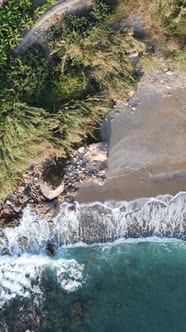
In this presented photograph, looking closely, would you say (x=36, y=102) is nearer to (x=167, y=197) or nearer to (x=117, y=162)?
(x=117, y=162)

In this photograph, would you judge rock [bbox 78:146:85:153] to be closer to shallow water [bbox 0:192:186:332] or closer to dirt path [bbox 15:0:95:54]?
shallow water [bbox 0:192:186:332]

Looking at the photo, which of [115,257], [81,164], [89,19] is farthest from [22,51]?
[115,257]

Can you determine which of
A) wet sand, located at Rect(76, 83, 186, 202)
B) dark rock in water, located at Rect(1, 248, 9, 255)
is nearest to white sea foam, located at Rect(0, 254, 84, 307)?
dark rock in water, located at Rect(1, 248, 9, 255)

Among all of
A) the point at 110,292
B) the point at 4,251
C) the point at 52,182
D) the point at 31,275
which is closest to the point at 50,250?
the point at 31,275

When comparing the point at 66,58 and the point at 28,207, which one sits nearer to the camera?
the point at 66,58

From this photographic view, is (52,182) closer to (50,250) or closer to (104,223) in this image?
(104,223)

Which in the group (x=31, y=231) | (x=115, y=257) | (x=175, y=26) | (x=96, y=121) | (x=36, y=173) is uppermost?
(x=175, y=26)

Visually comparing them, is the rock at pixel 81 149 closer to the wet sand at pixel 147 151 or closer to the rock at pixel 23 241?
the wet sand at pixel 147 151
